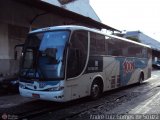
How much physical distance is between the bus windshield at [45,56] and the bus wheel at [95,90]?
245 cm

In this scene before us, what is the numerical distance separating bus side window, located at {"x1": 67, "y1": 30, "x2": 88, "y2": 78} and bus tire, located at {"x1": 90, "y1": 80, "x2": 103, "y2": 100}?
1.42m

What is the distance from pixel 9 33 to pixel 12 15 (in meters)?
1.14

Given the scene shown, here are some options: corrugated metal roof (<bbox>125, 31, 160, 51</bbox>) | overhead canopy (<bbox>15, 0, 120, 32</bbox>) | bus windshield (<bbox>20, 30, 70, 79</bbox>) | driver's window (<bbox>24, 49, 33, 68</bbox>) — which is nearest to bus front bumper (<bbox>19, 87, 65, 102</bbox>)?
bus windshield (<bbox>20, 30, 70, 79</bbox>)

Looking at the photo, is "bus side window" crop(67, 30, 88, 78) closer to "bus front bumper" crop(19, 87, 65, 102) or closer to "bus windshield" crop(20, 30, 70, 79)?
"bus windshield" crop(20, 30, 70, 79)

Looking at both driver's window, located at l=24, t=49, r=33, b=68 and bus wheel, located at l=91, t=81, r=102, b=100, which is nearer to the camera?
driver's window, located at l=24, t=49, r=33, b=68

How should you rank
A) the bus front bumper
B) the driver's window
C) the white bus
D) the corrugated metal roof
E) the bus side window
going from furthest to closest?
the corrugated metal roof → the driver's window → the bus side window → the white bus → the bus front bumper

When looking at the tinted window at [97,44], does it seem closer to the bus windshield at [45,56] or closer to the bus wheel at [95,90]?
the bus wheel at [95,90]

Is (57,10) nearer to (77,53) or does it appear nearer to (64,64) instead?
(77,53)

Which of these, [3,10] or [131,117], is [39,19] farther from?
[131,117]

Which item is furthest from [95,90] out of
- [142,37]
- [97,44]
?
[142,37]

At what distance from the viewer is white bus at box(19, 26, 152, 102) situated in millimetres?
10500

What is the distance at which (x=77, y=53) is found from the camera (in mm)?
11117

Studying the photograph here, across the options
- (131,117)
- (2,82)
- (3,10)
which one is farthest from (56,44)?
(3,10)

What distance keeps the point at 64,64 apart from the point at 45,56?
0.82 meters
